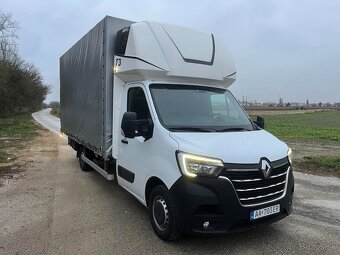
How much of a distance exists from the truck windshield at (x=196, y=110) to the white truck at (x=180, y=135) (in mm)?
17

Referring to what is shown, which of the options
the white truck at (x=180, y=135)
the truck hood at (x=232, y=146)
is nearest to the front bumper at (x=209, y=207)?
the white truck at (x=180, y=135)

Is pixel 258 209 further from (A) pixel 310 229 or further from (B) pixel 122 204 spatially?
(B) pixel 122 204

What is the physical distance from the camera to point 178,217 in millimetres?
4492

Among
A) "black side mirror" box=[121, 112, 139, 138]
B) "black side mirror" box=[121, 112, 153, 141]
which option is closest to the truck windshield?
"black side mirror" box=[121, 112, 153, 141]

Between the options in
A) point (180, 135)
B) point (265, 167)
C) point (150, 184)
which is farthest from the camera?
point (150, 184)

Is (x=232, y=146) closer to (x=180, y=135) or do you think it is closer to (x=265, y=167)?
(x=265, y=167)

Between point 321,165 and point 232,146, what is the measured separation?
275 inches

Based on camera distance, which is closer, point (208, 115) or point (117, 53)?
point (208, 115)

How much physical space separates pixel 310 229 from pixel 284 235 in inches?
20.2

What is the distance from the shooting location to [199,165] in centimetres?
431

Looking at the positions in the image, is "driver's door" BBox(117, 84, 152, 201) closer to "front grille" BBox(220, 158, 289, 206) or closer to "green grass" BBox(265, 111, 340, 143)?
"front grille" BBox(220, 158, 289, 206)

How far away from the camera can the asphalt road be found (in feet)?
15.4

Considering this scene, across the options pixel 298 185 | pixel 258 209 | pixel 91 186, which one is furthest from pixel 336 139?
pixel 258 209

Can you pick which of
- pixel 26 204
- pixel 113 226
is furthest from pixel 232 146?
pixel 26 204
